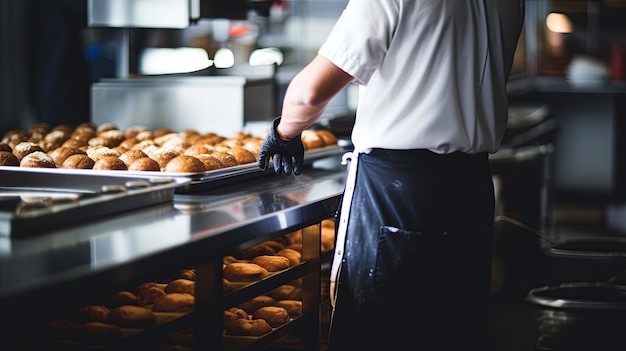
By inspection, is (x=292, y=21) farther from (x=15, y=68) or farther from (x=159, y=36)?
(x=15, y=68)

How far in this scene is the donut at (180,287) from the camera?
2.16 metres

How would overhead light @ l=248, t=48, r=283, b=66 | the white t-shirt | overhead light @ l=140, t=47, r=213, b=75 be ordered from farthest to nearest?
overhead light @ l=248, t=48, r=283, b=66
overhead light @ l=140, t=47, r=213, b=75
the white t-shirt

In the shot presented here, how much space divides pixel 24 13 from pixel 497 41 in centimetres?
235

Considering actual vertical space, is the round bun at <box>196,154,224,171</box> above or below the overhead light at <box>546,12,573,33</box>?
below

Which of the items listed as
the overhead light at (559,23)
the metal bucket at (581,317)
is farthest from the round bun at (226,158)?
the overhead light at (559,23)

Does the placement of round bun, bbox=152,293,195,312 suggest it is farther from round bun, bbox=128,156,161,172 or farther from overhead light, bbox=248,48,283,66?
overhead light, bbox=248,48,283,66

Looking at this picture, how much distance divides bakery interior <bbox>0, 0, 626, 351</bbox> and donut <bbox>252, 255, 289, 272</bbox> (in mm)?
14

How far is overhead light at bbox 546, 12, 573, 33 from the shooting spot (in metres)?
10.5

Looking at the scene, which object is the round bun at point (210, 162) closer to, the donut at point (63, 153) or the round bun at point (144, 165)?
the round bun at point (144, 165)

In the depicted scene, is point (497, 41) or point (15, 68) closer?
point (497, 41)

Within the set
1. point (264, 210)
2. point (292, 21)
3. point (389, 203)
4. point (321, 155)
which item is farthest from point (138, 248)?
point (292, 21)

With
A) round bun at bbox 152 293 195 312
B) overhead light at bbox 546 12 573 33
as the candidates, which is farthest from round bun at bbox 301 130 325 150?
overhead light at bbox 546 12 573 33

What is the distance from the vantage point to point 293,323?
8.13ft

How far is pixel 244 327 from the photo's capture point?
232cm
